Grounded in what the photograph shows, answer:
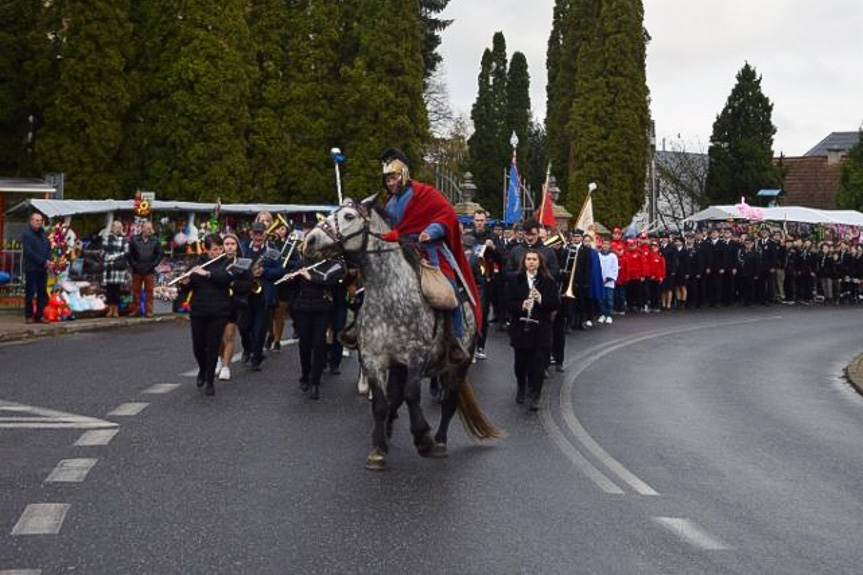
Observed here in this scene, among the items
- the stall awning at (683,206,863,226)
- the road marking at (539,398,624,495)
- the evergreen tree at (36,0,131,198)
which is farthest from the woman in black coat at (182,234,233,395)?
the stall awning at (683,206,863,226)

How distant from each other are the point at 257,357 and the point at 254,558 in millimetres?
8702

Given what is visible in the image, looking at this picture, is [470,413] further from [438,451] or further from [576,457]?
[576,457]

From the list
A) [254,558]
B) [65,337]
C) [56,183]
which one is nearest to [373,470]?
[254,558]

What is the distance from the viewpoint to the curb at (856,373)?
49.2 feet

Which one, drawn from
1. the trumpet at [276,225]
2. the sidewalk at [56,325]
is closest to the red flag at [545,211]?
the trumpet at [276,225]

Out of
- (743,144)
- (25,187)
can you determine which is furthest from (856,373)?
(743,144)

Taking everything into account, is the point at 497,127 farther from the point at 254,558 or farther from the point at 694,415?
the point at 254,558

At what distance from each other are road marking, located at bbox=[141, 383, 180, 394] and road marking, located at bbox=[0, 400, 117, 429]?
A: 1536 mm

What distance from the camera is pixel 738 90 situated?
61312mm

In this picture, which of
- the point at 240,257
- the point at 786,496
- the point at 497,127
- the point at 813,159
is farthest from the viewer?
the point at 813,159

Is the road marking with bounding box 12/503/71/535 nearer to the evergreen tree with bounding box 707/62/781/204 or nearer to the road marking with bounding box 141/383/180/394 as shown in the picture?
the road marking with bounding box 141/383/180/394

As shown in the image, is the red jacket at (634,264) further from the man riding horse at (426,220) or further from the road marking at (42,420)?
the man riding horse at (426,220)

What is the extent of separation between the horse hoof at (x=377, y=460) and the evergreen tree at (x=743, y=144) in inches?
2131

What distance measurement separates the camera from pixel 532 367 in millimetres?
12227
